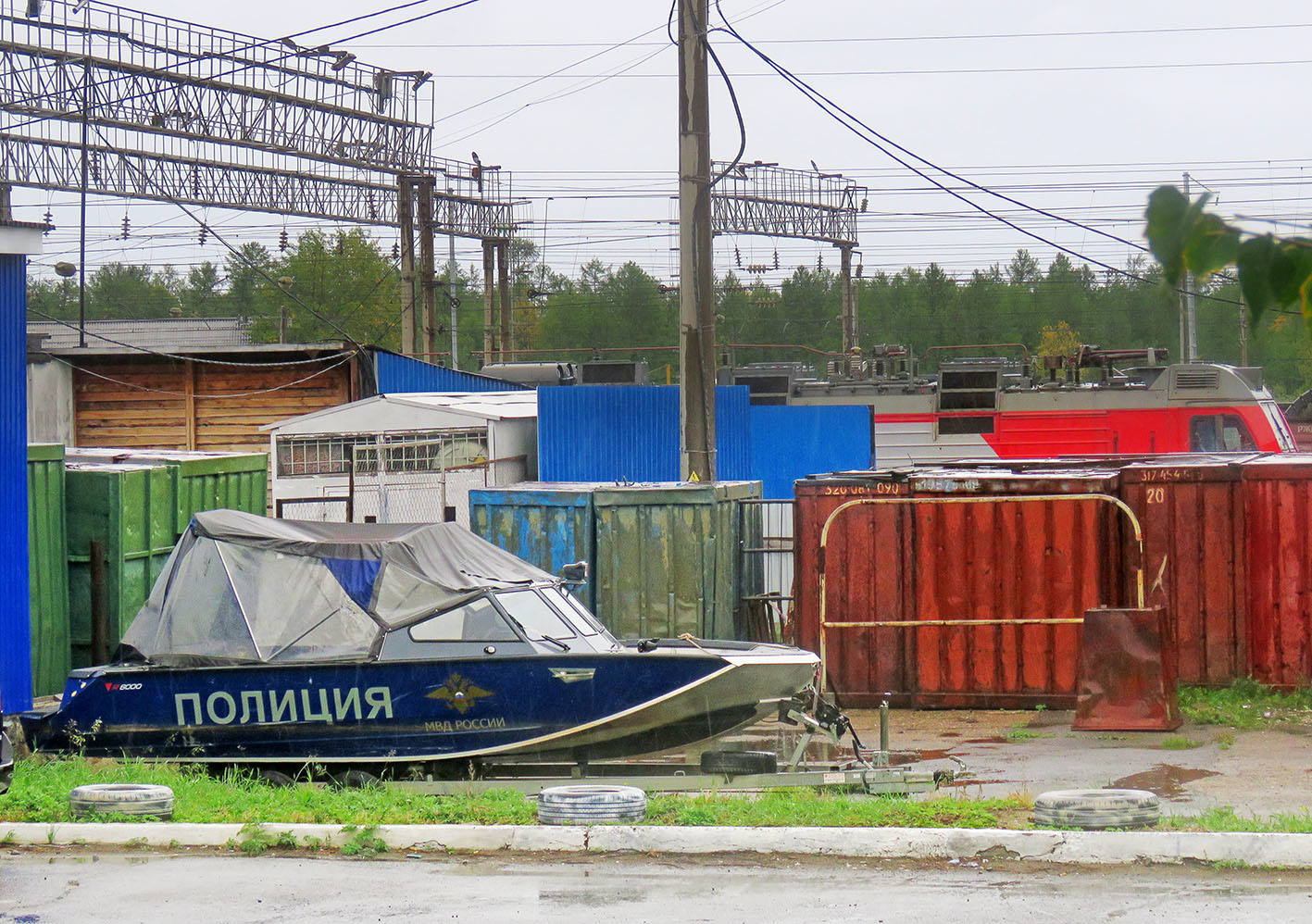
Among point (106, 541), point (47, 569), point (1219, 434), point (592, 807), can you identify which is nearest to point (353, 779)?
point (592, 807)

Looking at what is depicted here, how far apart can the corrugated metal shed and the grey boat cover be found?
2.07 m

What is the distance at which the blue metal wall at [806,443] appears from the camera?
83.1 ft

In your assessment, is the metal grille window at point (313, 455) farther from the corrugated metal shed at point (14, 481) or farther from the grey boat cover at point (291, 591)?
the grey boat cover at point (291, 591)

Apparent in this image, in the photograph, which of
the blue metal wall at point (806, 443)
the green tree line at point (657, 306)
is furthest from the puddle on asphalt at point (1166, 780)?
the green tree line at point (657, 306)

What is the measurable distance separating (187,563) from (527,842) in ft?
13.3

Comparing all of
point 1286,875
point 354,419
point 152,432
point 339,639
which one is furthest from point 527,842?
point 152,432

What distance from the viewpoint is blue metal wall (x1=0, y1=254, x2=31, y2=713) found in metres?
11.4

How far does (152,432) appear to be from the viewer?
26812 mm

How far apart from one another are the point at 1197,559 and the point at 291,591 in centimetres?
834

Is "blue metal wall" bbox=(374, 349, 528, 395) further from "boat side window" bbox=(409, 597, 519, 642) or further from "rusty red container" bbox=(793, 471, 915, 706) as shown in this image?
"boat side window" bbox=(409, 597, 519, 642)

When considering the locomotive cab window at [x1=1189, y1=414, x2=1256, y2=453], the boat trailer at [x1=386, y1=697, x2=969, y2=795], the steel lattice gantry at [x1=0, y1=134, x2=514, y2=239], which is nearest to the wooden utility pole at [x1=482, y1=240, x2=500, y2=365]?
the steel lattice gantry at [x1=0, y1=134, x2=514, y2=239]

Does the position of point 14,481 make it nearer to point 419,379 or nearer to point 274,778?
point 274,778

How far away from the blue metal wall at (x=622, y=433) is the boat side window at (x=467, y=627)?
13790mm

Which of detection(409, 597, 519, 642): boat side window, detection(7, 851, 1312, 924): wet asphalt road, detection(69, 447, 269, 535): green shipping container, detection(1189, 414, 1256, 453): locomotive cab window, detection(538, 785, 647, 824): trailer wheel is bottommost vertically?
detection(7, 851, 1312, 924): wet asphalt road
